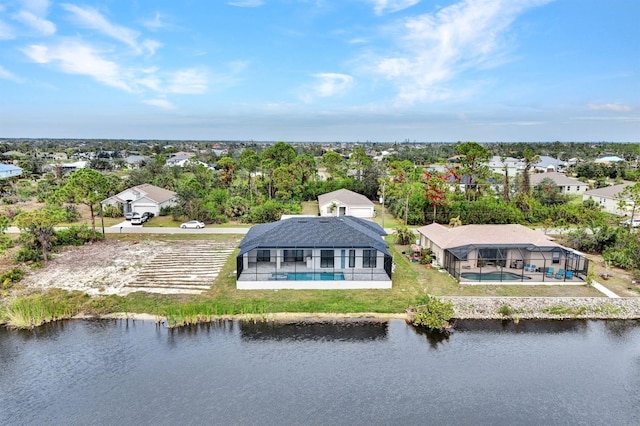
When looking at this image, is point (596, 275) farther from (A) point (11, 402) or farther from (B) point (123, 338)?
(A) point (11, 402)

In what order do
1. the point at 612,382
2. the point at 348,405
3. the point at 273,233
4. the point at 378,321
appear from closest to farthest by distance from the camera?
the point at 348,405 → the point at 612,382 → the point at 378,321 → the point at 273,233

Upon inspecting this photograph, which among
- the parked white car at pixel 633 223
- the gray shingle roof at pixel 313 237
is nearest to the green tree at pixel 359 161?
the parked white car at pixel 633 223

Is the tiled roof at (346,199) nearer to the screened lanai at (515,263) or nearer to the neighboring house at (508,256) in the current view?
the neighboring house at (508,256)

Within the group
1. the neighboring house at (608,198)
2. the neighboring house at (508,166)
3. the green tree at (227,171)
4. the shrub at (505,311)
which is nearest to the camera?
the shrub at (505,311)

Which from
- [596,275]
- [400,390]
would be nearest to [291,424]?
[400,390]

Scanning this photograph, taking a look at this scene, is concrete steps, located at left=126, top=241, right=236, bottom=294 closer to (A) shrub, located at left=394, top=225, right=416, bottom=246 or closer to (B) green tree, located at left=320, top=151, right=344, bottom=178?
(A) shrub, located at left=394, top=225, right=416, bottom=246

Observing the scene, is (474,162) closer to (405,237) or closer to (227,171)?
(405,237)

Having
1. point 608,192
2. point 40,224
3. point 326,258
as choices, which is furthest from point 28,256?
point 608,192

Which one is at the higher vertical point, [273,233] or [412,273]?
[273,233]
